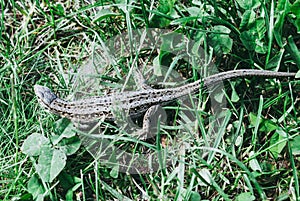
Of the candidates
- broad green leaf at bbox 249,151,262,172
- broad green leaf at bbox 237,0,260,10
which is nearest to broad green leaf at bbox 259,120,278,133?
broad green leaf at bbox 249,151,262,172

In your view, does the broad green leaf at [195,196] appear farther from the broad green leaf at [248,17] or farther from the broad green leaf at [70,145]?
the broad green leaf at [248,17]

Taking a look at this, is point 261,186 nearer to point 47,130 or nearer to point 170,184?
point 170,184

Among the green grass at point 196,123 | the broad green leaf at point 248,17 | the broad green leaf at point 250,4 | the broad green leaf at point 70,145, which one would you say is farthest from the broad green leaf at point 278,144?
the broad green leaf at point 70,145

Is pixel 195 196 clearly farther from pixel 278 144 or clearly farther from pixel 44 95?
pixel 44 95

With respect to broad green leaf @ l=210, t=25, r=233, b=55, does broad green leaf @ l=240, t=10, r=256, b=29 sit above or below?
above

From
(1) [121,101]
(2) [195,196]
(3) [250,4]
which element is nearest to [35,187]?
(1) [121,101]

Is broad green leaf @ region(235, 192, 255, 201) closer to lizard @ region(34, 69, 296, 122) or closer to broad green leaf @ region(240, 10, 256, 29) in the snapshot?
lizard @ region(34, 69, 296, 122)

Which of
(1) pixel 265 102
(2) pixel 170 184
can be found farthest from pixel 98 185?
(1) pixel 265 102
